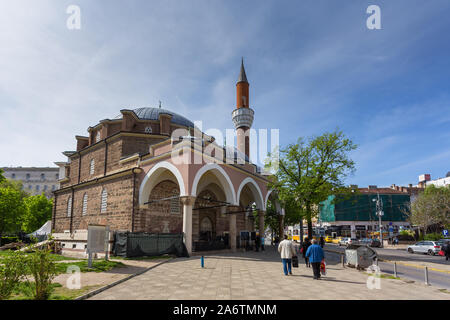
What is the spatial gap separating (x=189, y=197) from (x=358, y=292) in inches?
439

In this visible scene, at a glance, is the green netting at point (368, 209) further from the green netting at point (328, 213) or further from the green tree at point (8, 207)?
the green tree at point (8, 207)

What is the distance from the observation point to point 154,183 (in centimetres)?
2034

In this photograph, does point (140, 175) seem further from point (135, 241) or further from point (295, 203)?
point (295, 203)

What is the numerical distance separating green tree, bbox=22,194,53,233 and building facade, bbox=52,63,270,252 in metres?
13.6

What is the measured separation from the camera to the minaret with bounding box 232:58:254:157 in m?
33.6

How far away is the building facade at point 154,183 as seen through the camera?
18.3m

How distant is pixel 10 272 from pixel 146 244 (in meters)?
10.2

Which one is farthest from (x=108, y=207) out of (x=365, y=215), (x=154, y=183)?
(x=365, y=215)

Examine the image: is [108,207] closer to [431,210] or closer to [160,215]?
[160,215]

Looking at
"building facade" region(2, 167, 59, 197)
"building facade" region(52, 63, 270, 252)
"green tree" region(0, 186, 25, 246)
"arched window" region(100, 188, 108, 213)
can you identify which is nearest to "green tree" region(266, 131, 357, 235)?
"building facade" region(52, 63, 270, 252)

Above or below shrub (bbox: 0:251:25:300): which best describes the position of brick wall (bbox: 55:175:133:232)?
above

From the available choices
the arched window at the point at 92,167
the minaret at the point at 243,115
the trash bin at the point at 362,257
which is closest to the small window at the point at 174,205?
the arched window at the point at 92,167

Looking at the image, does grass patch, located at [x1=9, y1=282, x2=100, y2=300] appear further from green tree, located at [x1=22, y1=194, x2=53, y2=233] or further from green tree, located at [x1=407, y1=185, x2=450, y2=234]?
green tree, located at [x1=407, y1=185, x2=450, y2=234]

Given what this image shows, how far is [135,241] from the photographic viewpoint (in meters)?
15.7
